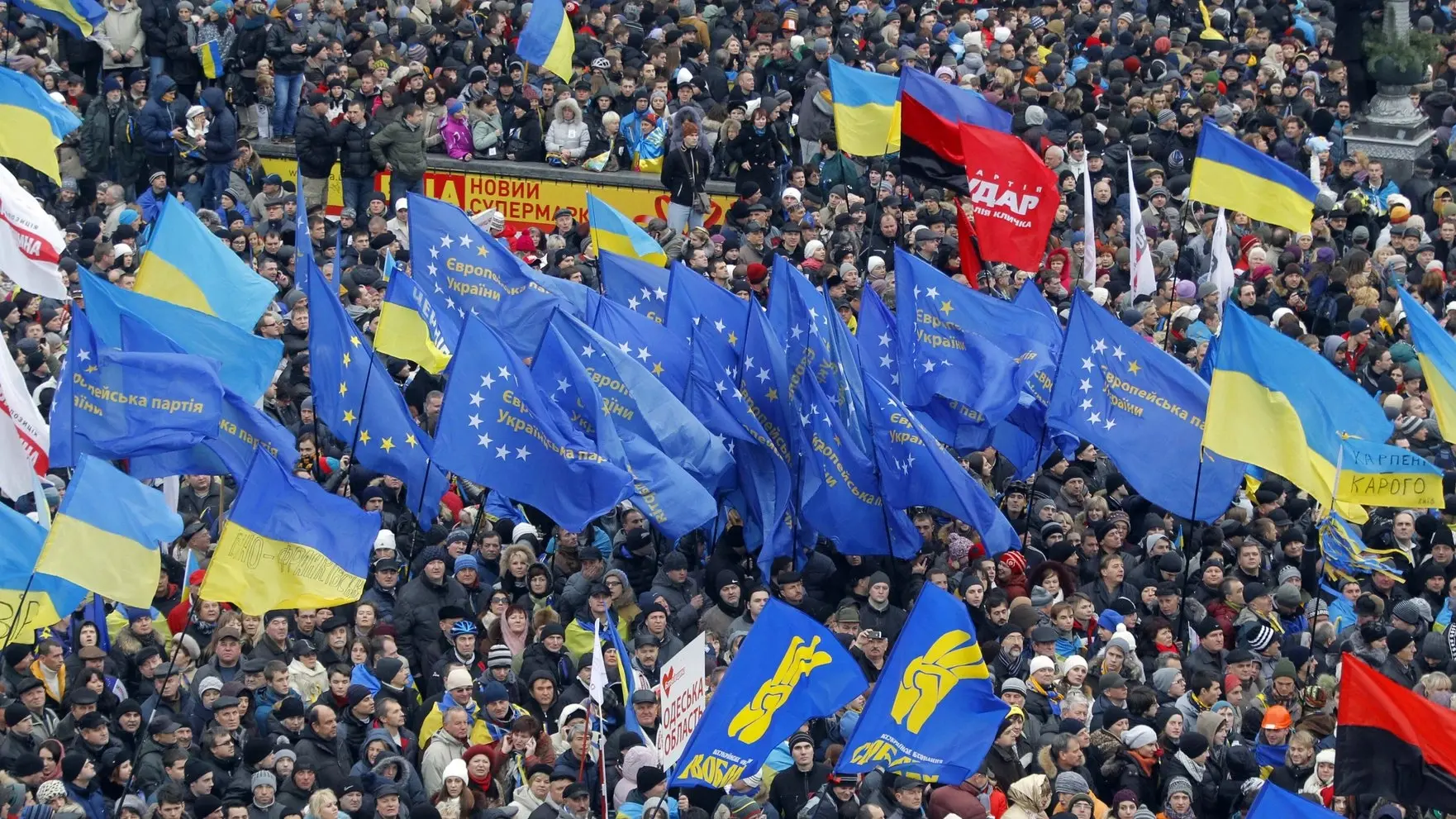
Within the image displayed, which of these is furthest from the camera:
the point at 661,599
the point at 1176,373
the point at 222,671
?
the point at 1176,373

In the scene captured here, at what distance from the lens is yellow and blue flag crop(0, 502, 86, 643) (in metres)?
14.7

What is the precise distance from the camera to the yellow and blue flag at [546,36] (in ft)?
83.7

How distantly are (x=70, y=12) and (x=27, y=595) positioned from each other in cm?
1234

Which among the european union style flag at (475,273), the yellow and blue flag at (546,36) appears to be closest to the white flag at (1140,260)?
the european union style flag at (475,273)

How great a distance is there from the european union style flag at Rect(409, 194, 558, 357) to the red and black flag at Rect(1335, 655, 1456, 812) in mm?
7824

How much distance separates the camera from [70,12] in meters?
25.9

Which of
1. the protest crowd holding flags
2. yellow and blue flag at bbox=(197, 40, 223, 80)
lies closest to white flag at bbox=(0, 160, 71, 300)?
the protest crowd holding flags

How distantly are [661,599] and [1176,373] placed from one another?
3.86 m

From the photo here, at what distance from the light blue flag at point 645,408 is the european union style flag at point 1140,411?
2.39 metres

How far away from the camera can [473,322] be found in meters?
16.7

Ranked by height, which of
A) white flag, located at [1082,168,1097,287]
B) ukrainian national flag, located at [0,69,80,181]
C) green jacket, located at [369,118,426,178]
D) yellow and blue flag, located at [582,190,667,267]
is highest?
ukrainian national flag, located at [0,69,80,181]

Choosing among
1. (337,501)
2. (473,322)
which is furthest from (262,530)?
(473,322)

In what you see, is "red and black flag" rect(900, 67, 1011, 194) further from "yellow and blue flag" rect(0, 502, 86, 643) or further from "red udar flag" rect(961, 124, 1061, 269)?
"yellow and blue flag" rect(0, 502, 86, 643)

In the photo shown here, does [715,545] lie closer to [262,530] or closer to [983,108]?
[262,530]
